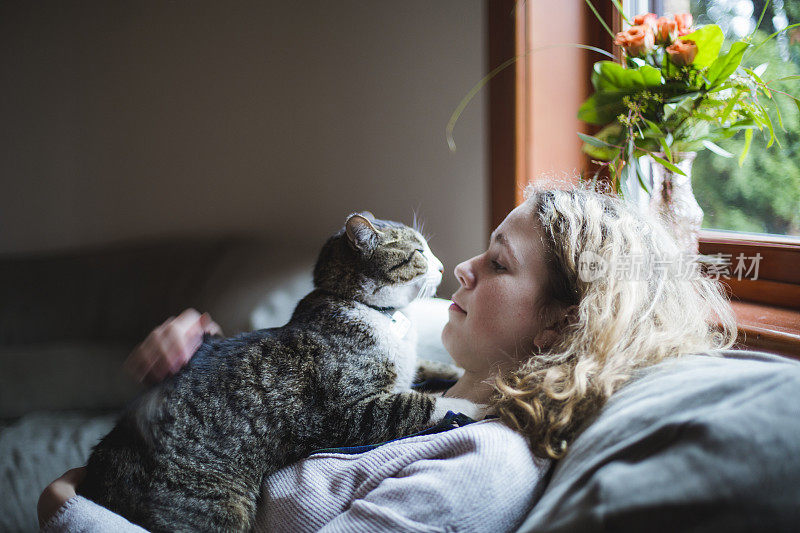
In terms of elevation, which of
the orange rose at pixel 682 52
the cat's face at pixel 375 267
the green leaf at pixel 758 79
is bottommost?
the cat's face at pixel 375 267

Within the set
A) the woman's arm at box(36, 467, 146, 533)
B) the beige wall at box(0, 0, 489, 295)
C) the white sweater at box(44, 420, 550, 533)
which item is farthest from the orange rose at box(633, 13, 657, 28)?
the woman's arm at box(36, 467, 146, 533)

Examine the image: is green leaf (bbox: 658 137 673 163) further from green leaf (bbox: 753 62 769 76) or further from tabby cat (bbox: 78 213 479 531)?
tabby cat (bbox: 78 213 479 531)

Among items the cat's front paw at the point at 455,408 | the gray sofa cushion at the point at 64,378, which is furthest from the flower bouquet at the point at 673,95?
the gray sofa cushion at the point at 64,378

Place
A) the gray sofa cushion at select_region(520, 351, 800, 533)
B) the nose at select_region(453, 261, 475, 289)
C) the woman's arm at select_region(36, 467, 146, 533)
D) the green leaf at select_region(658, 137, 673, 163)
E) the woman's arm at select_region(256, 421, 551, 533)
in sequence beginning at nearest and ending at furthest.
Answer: the gray sofa cushion at select_region(520, 351, 800, 533) < the woman's arm at select_region(256, 421, 551, 533) < the woman's arm at select_region(36, 467, 146, 533) < the nose at select_region(453, 261, 475, 289) < the green leaf at select_region(658, 137, 673, 163)

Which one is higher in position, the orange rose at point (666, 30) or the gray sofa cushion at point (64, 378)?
the orange rose at point (666, 30)

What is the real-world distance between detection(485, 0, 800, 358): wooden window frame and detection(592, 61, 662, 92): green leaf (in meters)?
0.29

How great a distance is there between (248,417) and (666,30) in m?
1.12

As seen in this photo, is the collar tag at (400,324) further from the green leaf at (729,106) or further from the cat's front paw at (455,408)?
the green leaf at (729,106)

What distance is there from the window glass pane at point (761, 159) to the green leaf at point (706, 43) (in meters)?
0.16

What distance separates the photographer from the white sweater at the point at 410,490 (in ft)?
1.96

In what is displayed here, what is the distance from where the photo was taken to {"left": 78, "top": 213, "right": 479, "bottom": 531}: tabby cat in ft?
2.83

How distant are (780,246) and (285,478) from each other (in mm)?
1148

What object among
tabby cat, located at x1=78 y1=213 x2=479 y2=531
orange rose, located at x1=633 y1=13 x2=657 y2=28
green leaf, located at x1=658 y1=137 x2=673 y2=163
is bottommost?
tabby cat, located at x1=78 y1=213 x2=479 y2=531

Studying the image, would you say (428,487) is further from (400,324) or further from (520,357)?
(400,324)
